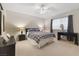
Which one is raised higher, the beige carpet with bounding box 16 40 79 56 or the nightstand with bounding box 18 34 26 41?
the nightstand with bounding box 18 34 26 41

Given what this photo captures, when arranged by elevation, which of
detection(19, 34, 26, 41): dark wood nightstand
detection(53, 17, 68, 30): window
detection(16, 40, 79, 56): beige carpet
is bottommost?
detection(16, 40, 79, 56): beige carpet

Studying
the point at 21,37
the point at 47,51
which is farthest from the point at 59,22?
the point at 47,51

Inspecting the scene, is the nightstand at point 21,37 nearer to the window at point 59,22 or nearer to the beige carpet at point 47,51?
the beige carpet at point 47,51

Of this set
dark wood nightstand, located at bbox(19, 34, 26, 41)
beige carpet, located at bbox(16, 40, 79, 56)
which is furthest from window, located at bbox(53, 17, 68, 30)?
dark wood nightstand, located at bbox(19, 34, 26, 41)

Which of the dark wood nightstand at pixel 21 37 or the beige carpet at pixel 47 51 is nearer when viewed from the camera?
the beige carpet at pixel 47 51

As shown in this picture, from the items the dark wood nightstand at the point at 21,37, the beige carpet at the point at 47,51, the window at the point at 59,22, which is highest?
the window at the point at 59,22

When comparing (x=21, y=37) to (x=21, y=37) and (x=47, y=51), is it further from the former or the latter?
(x=47, y=51)

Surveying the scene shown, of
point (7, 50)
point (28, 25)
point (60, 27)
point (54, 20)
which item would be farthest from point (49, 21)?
point (7, 50)

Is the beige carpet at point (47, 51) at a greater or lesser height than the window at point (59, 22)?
lesser

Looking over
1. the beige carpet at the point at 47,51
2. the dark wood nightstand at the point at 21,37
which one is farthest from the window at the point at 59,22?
the dark wood nightstand at the point at 21,37

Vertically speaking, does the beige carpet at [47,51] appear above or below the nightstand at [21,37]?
Result: below

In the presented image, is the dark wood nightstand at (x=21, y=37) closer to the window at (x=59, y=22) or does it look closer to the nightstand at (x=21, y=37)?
the nightstand at (x=21, y=37)

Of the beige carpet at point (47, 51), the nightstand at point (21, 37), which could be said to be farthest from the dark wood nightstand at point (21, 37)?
the beige carpet at point (47, 51)

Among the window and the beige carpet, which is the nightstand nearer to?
the beige carpet
